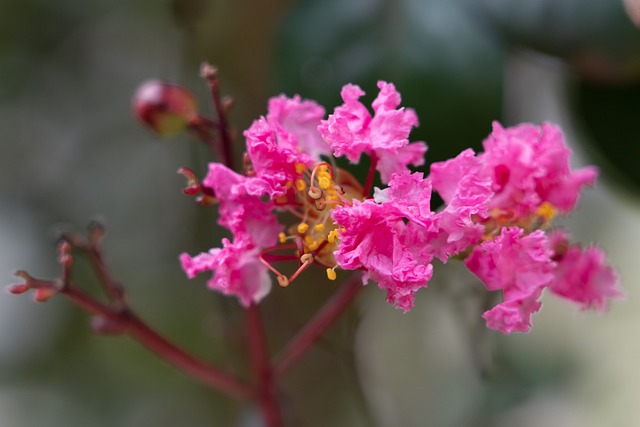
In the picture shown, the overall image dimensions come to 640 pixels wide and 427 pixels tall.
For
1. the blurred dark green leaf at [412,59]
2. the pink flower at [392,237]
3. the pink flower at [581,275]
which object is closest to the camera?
the pink flower at [392,237]

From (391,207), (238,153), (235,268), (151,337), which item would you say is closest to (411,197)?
(391,207)

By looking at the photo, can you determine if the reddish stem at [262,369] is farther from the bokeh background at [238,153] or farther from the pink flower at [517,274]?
the pink flower at [517,274]

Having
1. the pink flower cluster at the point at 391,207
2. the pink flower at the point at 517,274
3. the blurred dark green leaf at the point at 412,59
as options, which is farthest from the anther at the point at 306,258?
the blurred dark green leaf at the point at 412,59

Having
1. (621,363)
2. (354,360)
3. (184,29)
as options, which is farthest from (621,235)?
(184,29)

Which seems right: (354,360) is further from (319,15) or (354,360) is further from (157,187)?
(157,187)

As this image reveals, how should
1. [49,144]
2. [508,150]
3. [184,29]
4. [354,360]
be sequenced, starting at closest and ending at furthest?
[508,150] → [354,360] → [184,29] → [49,144]

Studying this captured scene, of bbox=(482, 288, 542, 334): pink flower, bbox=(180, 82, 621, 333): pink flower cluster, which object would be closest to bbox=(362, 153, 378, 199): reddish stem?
bbox=(180, 82, 621, 333): pink flower cluster
